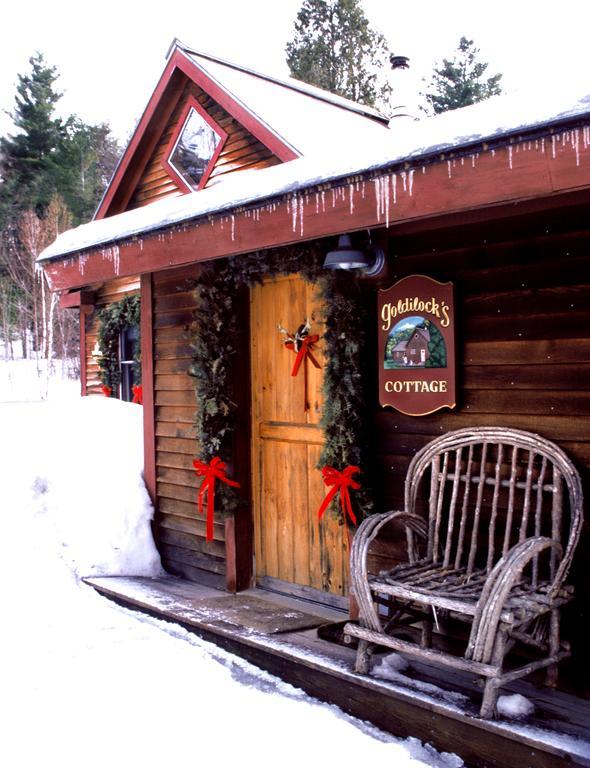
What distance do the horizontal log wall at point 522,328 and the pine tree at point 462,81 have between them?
22.8 m

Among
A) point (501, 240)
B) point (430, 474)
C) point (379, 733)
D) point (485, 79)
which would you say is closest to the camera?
point (379, 733)

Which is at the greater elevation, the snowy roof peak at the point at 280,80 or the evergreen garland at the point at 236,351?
the snowy roof peak at the point at 280,80

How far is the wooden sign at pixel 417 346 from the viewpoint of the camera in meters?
3.84

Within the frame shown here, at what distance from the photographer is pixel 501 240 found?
3.62 metres

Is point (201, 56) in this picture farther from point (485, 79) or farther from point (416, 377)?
point (485, 79)

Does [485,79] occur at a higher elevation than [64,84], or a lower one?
lower

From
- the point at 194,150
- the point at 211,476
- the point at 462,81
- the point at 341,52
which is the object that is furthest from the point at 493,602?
the point at 462,81

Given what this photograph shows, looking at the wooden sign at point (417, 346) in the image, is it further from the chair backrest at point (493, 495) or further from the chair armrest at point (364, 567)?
the chair armrest at point (364, 567)

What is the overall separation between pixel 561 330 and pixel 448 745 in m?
1.82

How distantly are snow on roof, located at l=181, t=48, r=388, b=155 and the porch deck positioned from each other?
325 centimetres

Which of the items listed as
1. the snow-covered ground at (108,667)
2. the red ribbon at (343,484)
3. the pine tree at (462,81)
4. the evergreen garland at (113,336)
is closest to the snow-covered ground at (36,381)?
the evergreen garland at (113,336)

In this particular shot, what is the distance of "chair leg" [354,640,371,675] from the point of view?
353cm

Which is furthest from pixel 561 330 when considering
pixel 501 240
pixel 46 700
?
pixel 46 700

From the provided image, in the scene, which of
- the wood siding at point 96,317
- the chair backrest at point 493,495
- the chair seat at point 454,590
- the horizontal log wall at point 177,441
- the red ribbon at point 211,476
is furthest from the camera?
the wood siding at point 96,317
